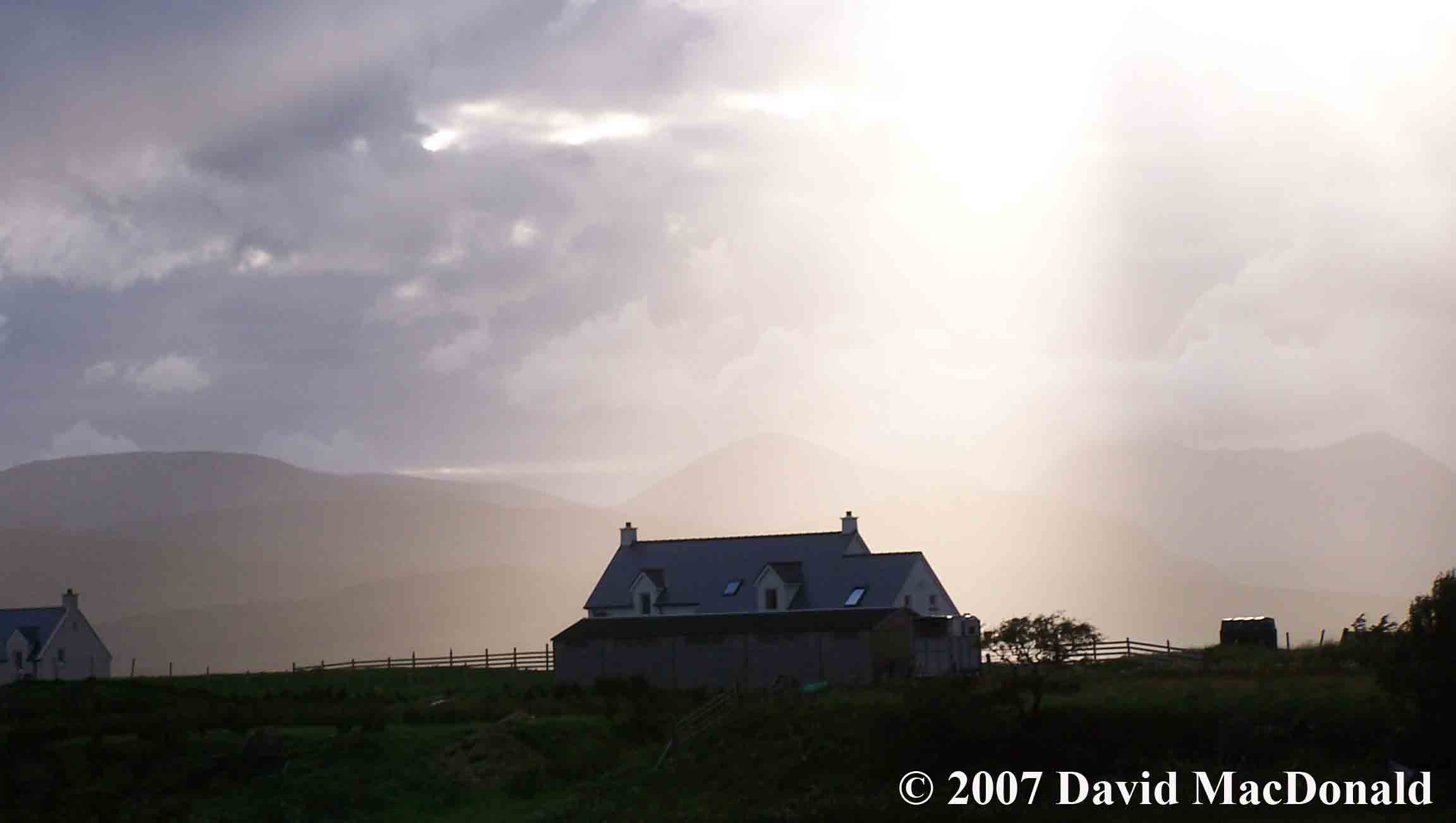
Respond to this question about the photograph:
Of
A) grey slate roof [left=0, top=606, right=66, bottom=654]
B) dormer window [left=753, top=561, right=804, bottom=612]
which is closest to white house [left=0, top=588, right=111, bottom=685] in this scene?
grey slate roof [left=0, top=606, right=66, bottom=654]

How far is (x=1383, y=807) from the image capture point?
31688 millimetres

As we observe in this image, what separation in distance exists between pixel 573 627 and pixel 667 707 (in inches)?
620

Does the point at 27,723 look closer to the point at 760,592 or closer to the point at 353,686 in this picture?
the point at 353,686

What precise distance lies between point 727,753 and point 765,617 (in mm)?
19871

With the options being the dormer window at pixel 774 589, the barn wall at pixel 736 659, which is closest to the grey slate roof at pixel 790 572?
the dormer window at pixel 774 589

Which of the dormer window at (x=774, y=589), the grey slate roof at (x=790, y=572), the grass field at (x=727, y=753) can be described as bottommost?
the grass field at (x=727, y=753)

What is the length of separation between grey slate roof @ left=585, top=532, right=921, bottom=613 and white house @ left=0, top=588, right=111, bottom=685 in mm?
33522

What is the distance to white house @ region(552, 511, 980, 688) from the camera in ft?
196

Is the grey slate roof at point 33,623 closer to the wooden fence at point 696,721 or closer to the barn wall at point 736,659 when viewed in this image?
the barn wall at point 736,659

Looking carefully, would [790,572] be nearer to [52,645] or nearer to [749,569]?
[749,569]

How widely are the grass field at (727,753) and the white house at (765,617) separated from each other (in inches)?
381

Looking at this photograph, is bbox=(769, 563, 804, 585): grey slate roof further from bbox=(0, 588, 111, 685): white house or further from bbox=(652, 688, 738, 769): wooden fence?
bbox=(0, 588, 111, 685): white house

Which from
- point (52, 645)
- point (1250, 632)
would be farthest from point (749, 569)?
point (52, 645)

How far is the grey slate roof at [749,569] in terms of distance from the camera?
69.4 meters
